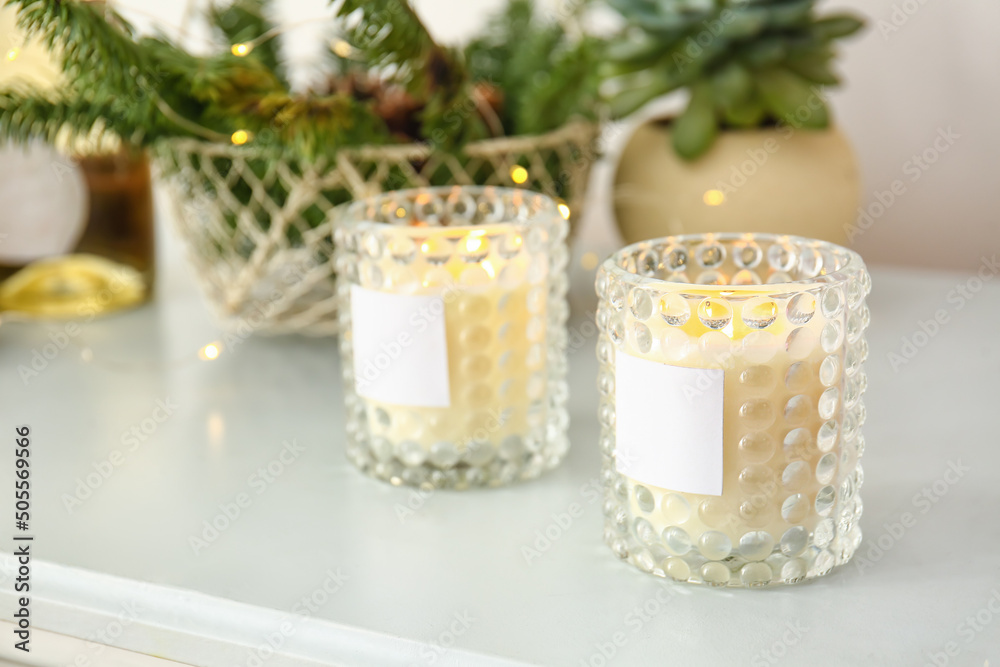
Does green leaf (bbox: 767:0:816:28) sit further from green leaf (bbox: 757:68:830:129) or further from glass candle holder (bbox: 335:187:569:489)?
glass candle holder (bbox: 335:187:569:489)

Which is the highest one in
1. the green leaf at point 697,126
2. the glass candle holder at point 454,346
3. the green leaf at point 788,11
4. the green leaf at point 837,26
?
the green leaf at point 788,11

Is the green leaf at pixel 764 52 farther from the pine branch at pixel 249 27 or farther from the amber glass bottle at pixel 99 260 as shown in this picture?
the amber glass bottle at pixel 99 260

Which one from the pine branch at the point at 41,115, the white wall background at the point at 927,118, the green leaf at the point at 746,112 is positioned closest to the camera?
the pine branch at the point at 41,115

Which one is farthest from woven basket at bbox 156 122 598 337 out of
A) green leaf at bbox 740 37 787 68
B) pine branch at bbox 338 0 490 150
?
green leaf at bbox 740 37 787 68

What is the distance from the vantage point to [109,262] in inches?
32.5

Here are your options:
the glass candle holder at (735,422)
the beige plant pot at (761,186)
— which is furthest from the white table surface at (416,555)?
the beige plant pot at (761,186)

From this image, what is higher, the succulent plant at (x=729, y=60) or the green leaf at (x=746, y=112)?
the succulent plant at (x=729, y=60)

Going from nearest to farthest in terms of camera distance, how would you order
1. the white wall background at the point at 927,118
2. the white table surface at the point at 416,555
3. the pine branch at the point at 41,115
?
the white table surface at the point at 416,555, the pine branch at the point at 41,115, the white wall background at the point at 927,118

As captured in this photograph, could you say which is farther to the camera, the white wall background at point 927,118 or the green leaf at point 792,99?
the white wall background at point 927,118

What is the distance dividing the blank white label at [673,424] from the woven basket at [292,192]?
25 centimetres

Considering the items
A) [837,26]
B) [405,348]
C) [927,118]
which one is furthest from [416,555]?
[927,118]

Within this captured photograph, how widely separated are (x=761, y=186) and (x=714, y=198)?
33mm

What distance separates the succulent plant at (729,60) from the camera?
70 centimetres

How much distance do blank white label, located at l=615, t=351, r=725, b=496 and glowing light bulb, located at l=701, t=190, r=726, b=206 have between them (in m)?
0.34
